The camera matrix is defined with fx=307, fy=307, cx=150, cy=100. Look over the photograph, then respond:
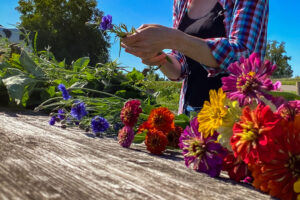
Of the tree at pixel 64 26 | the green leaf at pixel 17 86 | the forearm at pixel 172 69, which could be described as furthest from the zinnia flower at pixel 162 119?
the tree at pixel 64 26

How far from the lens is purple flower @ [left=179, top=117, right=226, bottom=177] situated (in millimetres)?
803

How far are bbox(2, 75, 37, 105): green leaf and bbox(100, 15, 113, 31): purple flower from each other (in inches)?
41.2

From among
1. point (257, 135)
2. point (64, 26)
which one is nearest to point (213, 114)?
point (257, 135)

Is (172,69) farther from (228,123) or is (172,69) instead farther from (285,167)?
(285,167)

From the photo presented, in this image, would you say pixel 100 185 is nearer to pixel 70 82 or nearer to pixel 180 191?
pixel 180 191

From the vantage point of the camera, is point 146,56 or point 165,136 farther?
point 146,56

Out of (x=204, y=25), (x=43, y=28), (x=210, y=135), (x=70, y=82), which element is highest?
(x=43, y=28)

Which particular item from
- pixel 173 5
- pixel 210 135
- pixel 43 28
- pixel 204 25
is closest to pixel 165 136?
pixel 210 135

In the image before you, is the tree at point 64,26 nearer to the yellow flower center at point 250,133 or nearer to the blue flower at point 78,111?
the blue flower at point 78,111

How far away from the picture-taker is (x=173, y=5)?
2.41 m

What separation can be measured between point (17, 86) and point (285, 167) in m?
1.78

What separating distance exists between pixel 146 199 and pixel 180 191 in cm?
9

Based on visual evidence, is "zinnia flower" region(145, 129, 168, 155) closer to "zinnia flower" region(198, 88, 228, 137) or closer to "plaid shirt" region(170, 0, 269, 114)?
"zinnia flower" region(198, 88, 228, 137)

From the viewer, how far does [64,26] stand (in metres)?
19.3
